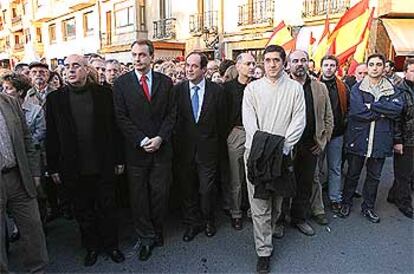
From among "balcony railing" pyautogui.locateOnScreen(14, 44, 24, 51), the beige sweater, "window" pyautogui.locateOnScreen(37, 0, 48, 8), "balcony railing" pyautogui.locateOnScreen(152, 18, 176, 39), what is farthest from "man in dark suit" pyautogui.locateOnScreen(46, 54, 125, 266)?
"balcony railing" pyautogui.locateOnScreen(14, 44, 24, 51)

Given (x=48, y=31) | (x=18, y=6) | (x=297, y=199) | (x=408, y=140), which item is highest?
(x=18, y=6)

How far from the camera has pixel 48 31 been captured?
31.2m

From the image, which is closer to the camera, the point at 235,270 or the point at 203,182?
the point at 235,270

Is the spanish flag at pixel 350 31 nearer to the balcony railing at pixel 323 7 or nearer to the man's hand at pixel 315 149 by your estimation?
the man's hand at pixel 315 149

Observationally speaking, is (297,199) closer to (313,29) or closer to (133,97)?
(133,97)

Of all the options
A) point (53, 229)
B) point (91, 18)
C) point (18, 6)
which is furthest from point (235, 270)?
point (18, 6)

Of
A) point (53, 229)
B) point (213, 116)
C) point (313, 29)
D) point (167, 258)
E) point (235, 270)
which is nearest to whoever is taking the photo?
point (235, 270)

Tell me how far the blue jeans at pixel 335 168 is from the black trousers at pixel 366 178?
0.41ft

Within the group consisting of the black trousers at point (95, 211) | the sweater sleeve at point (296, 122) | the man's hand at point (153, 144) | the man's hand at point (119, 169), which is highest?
the sweater sleeve at point (296, 122)

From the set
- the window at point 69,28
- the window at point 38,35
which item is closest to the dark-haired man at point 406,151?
the window at point 69,28

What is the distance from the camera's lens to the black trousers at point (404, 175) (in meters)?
4.89

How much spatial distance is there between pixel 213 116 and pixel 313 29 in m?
10.1

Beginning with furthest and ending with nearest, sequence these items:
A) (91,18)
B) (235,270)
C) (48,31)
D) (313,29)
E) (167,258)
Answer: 1. (48,31)
2. (91,18)
3. (313,29)
4. (167,258)
5. (235,270)

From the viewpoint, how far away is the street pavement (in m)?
3.64
